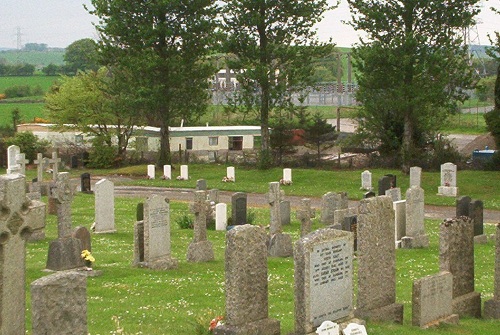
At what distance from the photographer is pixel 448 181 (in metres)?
38.0

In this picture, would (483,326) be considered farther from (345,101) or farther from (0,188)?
(345,101)

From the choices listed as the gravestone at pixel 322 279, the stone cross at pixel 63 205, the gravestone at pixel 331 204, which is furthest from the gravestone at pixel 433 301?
the gravestone at pixel 331 204

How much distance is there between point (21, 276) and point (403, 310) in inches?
255

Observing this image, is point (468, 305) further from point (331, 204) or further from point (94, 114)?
point (94, 114)

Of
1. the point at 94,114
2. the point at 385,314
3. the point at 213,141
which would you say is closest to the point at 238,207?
the point at 385,314

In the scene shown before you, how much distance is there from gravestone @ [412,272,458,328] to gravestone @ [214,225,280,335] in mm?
2718

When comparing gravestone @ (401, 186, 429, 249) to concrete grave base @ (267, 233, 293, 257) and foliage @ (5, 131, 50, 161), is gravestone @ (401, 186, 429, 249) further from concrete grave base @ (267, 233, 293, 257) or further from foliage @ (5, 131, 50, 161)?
foliage @ (5, 131, 50, 161)

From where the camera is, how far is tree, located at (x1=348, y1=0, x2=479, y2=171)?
41719 mm

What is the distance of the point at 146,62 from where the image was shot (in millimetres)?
46250

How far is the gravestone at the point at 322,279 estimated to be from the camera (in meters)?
11.4

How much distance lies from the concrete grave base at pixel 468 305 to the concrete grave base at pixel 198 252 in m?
6.75

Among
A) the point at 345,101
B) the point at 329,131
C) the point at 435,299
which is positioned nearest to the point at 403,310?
the point at 435,299

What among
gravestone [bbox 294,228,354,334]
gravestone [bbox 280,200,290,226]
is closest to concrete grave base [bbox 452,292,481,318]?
gravestone [bbox 294,228,354,334]

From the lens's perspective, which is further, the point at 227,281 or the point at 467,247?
the point at 467,247
